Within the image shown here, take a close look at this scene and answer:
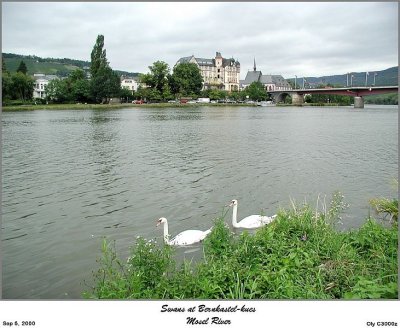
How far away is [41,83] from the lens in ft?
219

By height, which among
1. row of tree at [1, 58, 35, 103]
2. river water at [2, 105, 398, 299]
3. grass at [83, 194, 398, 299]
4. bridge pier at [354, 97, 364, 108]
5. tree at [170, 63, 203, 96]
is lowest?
river water at [2, 105, 398, 299]

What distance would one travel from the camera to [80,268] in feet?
19.9

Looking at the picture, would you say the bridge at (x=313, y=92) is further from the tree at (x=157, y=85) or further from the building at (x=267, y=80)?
the building at (x=267, y=80)

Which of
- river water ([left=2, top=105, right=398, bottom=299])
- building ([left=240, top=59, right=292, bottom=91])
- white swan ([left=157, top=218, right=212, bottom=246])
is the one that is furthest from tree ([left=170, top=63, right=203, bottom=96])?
building ([left=240, top=59, right=292, bottom=91])

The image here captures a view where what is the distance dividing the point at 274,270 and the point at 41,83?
70181 millimetres

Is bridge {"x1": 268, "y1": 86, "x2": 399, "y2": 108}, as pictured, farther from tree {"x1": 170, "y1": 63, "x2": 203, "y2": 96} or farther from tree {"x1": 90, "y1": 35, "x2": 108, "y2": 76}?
tree {"x1": 90, "y1": 35, "x2": 108, "y2": 76}

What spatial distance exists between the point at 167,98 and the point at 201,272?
46959 millimetres

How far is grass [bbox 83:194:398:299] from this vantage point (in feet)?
13.0

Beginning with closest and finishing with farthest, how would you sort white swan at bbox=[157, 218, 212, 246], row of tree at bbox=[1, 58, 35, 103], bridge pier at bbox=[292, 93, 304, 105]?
1. row of tree at bbox=[1, 58, 35, 103]
2. white swan at bbox=[157, 218, 212, 246]
3. bridge pier at bbox=[292, 93, 304, 105]

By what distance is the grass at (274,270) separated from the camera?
3.97 metres

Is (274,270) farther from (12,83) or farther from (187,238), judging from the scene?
(12,83)

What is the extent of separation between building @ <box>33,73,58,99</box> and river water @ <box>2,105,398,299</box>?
4266cm

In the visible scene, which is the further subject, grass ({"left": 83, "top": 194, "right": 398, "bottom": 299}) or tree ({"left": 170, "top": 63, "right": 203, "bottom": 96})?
tree ({"left": 170, "top": 63, "right": 203, "bottom": 96})
